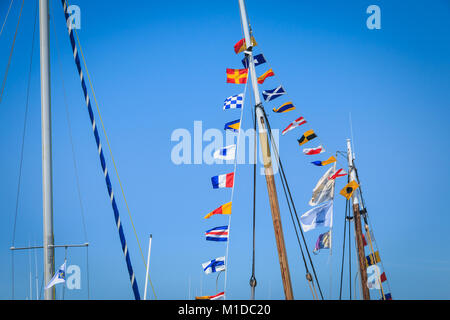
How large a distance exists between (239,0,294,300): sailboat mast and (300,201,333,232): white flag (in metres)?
3.92

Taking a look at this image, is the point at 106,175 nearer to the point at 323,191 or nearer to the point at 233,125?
the point at 233,125

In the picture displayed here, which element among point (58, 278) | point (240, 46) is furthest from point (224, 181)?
point (58, 278)

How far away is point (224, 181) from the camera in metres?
15.0

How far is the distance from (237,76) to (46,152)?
7353 mm

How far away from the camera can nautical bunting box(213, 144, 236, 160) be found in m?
15.0

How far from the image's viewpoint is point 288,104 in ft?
57.5

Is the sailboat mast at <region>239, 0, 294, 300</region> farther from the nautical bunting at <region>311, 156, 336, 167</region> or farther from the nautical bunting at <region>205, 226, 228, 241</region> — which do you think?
the nautical bunting at <region>311, 156, 336, 167</region>

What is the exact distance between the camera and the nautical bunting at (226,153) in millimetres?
14969

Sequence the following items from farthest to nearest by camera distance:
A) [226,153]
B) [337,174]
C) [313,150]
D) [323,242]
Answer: [323,242], [337,174], [313,150], [226,153]

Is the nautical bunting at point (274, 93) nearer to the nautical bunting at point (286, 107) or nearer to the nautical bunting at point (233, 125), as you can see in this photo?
the nautical bunting at point (286, 107)

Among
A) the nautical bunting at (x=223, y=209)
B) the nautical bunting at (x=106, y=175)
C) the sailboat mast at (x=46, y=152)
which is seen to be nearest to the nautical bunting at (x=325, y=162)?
the nautical bunting at (x=223, y=209)

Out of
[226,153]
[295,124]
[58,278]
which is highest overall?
[295,124]
